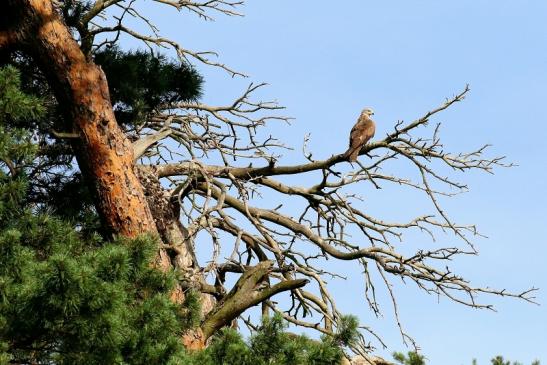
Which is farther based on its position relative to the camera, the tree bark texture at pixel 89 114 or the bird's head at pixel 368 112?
the bird's head at pixel 368 112

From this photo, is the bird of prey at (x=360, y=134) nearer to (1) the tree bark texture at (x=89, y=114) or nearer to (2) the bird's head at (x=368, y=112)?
(2) the bird's head at (x=368, y=112)

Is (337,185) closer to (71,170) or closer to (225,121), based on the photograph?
(225,121)

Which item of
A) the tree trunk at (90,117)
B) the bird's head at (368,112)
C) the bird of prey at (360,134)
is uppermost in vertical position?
the bird's head at (368,112)

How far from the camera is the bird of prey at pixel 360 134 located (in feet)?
32.8

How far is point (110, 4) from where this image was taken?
10.3m

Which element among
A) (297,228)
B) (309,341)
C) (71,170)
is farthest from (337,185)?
(309,341)

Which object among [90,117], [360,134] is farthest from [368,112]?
[90,117]

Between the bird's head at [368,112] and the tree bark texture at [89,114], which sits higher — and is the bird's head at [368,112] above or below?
above

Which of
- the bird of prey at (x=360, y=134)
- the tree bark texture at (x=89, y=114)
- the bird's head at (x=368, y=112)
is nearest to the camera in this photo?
the tree bark texture at (x=89, y=114)

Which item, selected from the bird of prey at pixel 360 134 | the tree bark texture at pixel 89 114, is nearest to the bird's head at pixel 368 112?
the bird of prey at pixel 360 134

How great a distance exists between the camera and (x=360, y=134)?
10.8 meters

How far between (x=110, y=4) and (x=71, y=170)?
162 centimetres

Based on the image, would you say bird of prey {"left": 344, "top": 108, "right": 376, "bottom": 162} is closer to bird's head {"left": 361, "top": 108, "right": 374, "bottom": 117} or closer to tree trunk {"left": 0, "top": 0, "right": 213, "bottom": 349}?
bird's head {"left": 361, "top": 108, "right": 374, "bottom": 117}

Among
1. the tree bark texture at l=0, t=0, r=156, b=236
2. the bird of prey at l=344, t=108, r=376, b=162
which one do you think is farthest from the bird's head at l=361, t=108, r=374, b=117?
the tree bark texture at l=0, t=0, r=156, b=236
